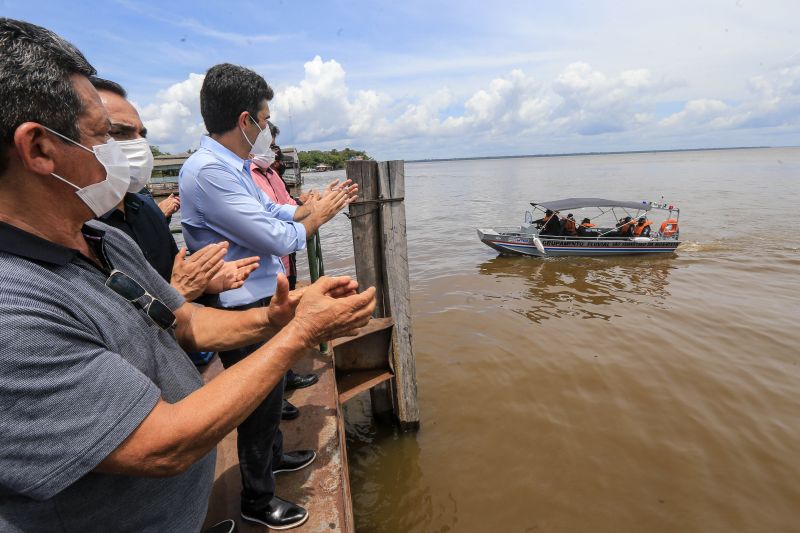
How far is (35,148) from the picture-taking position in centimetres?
98

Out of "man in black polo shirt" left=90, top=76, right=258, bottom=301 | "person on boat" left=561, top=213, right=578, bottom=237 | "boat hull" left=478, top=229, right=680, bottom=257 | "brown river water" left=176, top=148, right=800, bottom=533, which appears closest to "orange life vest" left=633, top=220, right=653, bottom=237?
"boat hull" left=478, top=229, right=680, bottom=257

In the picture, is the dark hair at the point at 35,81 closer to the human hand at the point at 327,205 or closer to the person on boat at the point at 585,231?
the human hand at the point at 327,205

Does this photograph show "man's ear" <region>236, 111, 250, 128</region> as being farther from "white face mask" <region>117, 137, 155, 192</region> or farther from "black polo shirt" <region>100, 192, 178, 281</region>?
"black polo shirt" <region>100, 192, 178, 281</region>

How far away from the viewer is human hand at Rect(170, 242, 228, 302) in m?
2.20

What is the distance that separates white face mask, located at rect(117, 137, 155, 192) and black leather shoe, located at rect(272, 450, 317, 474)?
2.03m

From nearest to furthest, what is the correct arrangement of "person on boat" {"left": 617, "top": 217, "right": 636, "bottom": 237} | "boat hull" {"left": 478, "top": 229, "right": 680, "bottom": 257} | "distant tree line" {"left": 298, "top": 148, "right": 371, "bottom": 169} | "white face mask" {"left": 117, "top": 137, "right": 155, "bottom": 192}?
"white face mask" {"left": 117, "top": 137, "right": 155, "bottom": 192}, "boat hull" {"left": 478, "top": 229, "right": 680, "bottom": 257}, "person on boat" {"left": 617, "top": 217, "right": 636, "bottom": 237}, "distant tree line" {"left": 298, "top": 148, "right": 371, "bottom": 169}

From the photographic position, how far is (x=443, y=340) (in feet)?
26.5

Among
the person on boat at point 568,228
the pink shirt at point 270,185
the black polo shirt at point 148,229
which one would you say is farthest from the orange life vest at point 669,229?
the black polo shirt at point 148,229

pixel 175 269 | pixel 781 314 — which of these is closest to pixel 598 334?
pixel 781 314

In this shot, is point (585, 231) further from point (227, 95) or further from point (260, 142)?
point (227, 95)

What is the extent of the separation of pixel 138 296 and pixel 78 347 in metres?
0.33

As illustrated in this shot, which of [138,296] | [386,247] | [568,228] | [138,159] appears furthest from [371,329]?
[568,228]

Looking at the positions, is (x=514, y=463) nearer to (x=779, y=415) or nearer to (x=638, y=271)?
(x=779, y=415)

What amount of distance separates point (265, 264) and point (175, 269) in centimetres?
53
